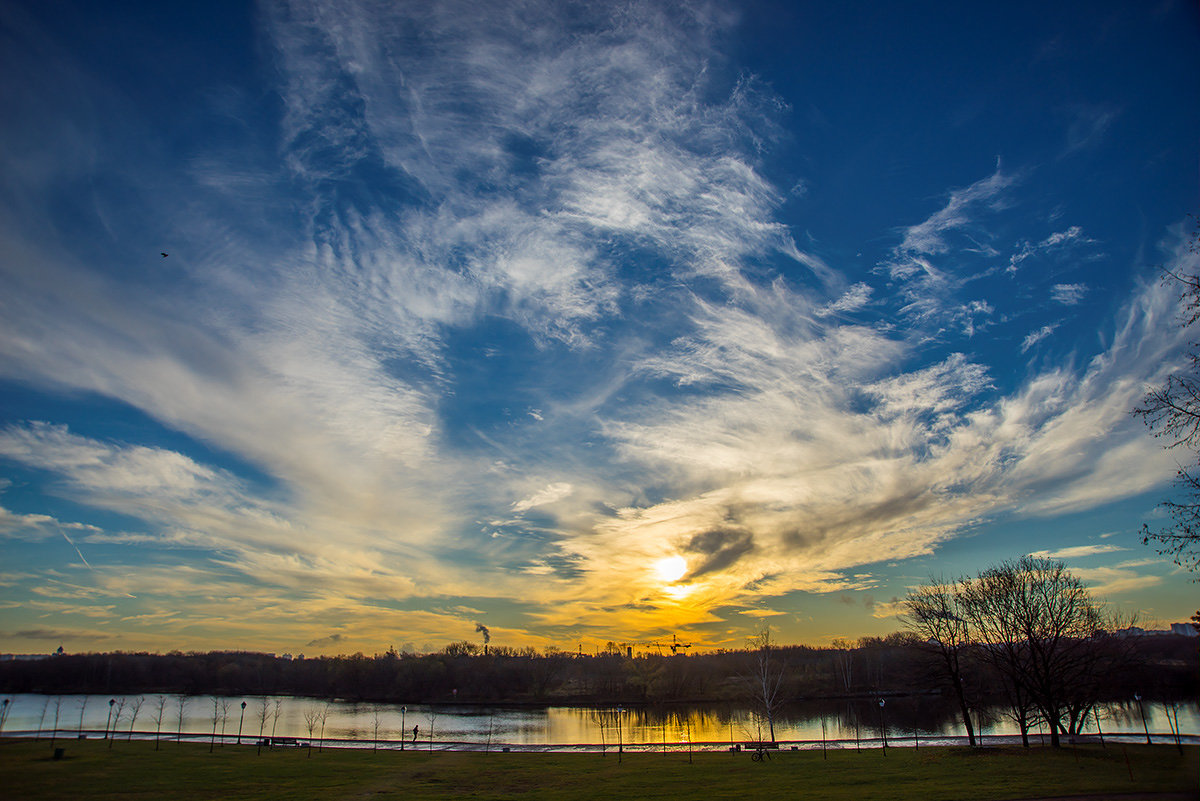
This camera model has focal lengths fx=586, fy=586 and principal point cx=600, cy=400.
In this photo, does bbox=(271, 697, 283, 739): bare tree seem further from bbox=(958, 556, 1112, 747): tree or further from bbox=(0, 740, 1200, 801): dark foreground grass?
bbox=(958, 556, 1112, 747): tree

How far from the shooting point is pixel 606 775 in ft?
153

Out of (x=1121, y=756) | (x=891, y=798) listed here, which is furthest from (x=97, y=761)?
(x=1121, y=756)

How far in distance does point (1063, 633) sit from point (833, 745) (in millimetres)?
27045

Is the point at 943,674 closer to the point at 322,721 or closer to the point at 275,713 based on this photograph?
the point at 322,721

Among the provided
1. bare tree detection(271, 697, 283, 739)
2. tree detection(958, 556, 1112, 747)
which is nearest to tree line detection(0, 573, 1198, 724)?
tree detection(958, 556, 1112, 747)

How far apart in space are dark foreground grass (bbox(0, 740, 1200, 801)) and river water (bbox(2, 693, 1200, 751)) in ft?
59.4

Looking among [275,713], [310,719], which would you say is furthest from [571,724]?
[275,713]

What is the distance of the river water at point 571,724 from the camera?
261 ft

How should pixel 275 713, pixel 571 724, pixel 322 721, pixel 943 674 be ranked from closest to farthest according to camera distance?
1. pixel 943 674
2. pixel 322 721
3. pixel 571 724
4. pixel 275 713

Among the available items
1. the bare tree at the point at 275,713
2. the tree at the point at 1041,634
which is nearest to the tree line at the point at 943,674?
the tree at the point at 1041,634

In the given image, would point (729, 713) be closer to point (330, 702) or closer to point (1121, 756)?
point (1121, 756)

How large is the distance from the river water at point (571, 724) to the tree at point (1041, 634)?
1094 cm

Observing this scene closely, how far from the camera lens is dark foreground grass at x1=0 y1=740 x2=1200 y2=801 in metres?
33.8

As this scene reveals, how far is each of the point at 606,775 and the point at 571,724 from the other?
3110 inches
